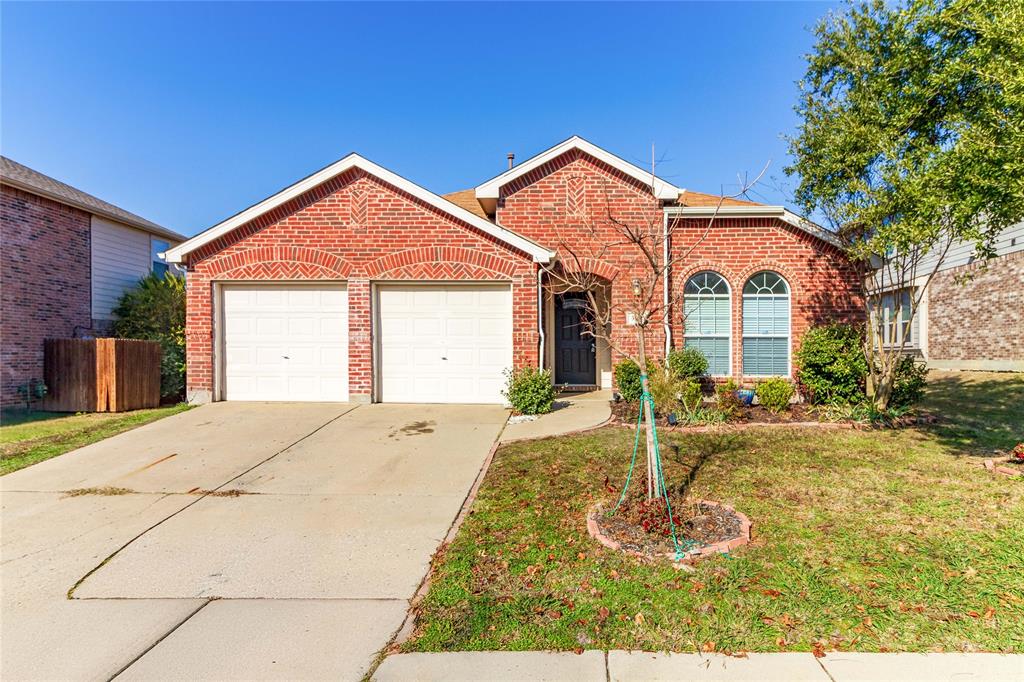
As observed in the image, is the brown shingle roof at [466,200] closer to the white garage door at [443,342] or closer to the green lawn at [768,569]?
the white garage door at [443,342]

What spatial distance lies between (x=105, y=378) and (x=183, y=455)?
4520mm

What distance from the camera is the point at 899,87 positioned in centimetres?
710

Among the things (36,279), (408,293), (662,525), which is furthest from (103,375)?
(662,525)

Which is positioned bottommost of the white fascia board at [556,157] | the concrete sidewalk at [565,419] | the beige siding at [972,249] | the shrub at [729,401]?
the concrete sidewalk at [565,419]

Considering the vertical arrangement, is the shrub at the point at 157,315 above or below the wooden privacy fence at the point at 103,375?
above

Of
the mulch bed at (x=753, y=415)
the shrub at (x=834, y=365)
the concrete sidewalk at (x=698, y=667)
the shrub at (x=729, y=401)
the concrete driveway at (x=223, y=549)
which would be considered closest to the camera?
the concrete sidewalk at (x=698, y=667)

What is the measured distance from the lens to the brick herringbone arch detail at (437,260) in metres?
9.68

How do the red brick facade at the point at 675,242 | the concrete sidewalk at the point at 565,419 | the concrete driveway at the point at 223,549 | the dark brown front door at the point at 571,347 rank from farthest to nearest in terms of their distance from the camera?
the dark brown front door at the point at 571,347 < the red brick facade at the point at 675,242 < the concrete sidewalk at the point at 565,419 < the concrete driveway at the point at 223,549

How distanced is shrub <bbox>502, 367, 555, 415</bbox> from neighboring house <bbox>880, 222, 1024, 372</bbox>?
922 centimetres

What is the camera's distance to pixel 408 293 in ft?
32.8

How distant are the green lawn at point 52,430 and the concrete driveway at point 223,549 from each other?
430 millimetres

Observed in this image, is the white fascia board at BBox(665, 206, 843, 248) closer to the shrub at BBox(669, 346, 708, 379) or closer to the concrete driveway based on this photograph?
the shrub at BBox(669, 346, 708, 379)

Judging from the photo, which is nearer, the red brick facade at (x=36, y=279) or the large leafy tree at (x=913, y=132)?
the large leafy tree at (x=913, y=132)

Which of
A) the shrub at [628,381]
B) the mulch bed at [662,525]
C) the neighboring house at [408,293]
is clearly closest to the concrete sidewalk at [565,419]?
the shrub at [628,381]
